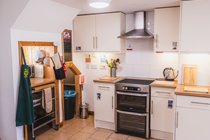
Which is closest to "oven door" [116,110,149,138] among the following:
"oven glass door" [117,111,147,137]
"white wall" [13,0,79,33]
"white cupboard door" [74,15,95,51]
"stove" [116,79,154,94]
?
"oven glass door" [117,111,147,137]

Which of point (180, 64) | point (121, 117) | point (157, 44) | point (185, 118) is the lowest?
point (121, 117)

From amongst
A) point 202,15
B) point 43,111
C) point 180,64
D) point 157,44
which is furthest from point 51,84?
point 202,15

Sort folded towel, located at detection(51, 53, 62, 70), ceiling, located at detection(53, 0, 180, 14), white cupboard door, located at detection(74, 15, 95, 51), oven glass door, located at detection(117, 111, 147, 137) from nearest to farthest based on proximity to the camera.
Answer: ceiling, located at detection(53, 0, 180, 14), oven glass door, located at detection(117, 111, 147, 137), folded towel, located at detection(51, 53, 62, 70), white cupboard door, located at detection(74, 15, 95, 51)

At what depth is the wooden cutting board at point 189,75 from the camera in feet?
9.80

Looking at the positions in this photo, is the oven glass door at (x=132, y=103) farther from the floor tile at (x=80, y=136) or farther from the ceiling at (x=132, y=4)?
the ceiling at (x=132, y=4)

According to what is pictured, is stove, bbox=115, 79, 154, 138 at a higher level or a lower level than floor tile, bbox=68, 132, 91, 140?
higher

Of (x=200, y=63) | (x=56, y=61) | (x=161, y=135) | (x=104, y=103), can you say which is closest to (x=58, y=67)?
(x=56, y=61)

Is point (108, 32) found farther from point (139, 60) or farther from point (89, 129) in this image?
point (89, 129)

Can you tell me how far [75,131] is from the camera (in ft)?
11.5

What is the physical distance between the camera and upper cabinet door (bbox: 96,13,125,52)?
3570mm

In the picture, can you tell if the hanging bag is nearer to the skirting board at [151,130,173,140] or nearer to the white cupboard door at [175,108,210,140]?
the skirting board at [151,130,173,140]

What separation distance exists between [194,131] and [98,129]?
167cm

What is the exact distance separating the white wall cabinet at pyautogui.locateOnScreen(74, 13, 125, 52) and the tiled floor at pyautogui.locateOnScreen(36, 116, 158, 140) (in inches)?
58.5

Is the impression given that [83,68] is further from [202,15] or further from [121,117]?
[202,15]
